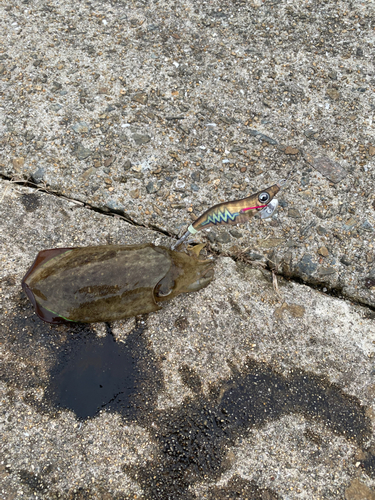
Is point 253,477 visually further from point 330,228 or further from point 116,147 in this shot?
point 116,147

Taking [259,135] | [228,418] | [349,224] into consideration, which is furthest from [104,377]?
[259,135]

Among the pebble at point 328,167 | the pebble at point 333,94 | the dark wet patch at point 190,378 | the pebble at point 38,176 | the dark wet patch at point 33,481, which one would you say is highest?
the pebble at point 333,94

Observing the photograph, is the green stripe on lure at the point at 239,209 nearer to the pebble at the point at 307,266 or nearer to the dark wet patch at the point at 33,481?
the pebble at the point at 307,266

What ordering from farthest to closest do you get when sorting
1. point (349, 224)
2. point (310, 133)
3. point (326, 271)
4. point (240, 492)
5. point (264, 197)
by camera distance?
1. point (310, 133)
2. point (349, 224)
3. point (326, 271)
4. point (240, 492)
5. point (264, 197)

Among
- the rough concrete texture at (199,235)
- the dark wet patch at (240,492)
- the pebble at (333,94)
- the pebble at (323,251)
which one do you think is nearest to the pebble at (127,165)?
the rough concrete texture at (199,235)

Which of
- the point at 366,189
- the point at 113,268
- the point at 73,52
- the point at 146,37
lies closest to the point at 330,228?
the point at 366,189

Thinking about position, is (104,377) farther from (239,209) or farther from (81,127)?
(81,127)
